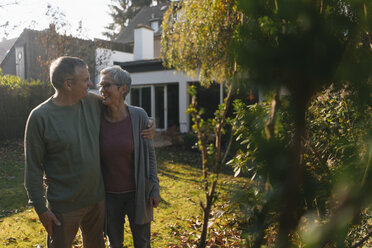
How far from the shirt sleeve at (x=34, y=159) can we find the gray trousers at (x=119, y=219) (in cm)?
59

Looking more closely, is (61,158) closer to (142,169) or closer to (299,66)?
(142,169)

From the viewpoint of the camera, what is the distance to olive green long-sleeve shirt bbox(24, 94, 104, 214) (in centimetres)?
223

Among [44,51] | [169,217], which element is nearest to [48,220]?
[169,217]

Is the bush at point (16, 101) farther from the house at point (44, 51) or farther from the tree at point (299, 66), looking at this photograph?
the tree at point (299, 66)

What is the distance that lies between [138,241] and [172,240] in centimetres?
170

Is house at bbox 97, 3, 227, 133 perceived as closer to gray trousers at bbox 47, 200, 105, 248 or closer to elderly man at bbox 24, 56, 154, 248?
gray trousers at bbox 47, 200, 105, 248

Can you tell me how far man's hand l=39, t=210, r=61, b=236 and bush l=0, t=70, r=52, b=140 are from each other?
12474mm

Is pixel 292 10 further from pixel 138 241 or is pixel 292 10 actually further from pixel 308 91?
pixel 138 241

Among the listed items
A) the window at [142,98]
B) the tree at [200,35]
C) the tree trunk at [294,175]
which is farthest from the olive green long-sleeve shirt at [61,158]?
the window at [142,98]

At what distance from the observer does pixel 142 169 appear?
8.65ft

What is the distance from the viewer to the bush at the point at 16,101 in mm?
12990

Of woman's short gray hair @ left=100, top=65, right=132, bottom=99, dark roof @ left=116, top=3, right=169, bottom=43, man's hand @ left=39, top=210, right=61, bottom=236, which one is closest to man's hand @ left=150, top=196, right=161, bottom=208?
man's hand @ left=39, top=210, right=61, bottom=236

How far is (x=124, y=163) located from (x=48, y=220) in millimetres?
703

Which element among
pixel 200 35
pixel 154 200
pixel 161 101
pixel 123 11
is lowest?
pixel 154 200
